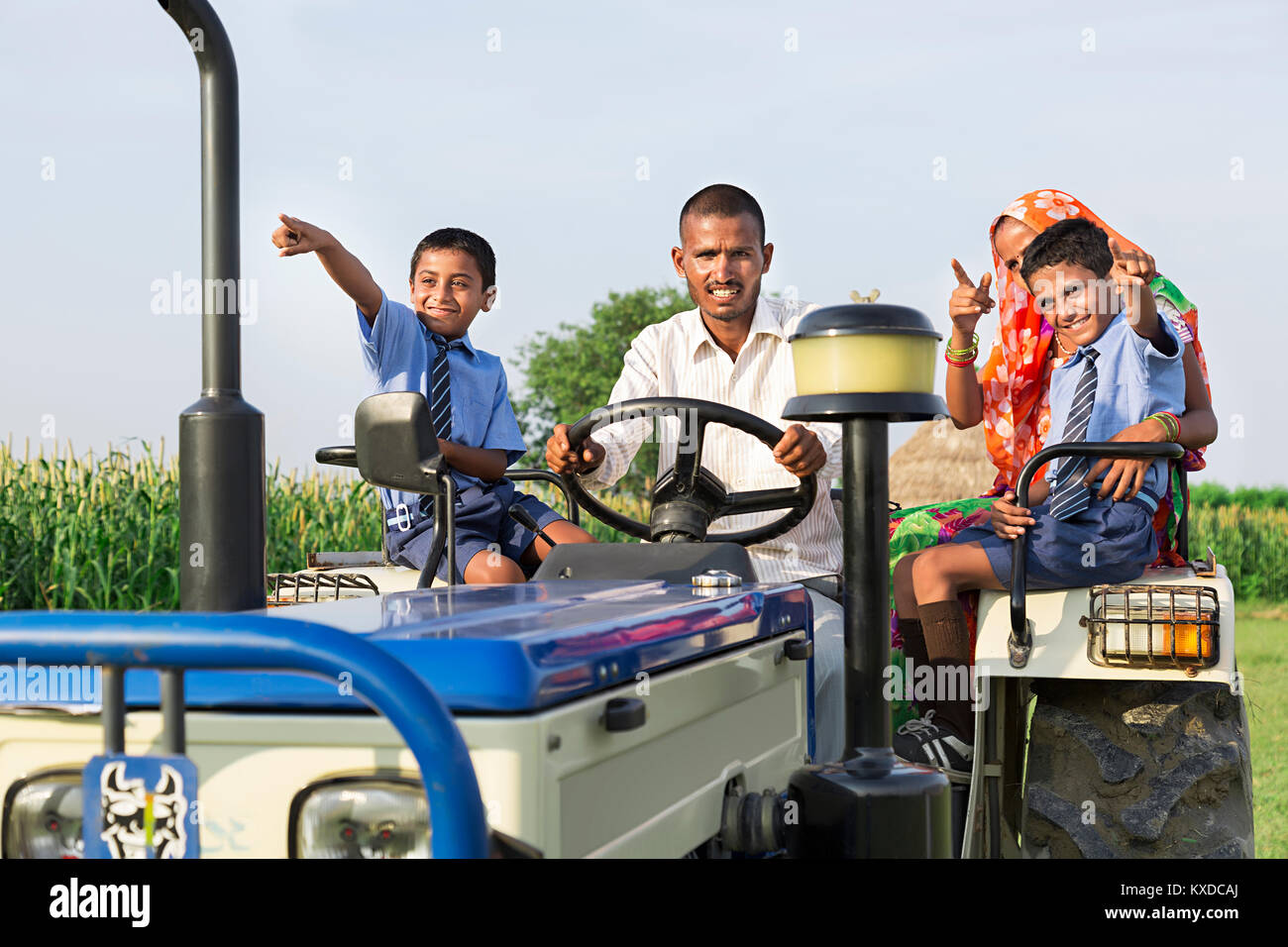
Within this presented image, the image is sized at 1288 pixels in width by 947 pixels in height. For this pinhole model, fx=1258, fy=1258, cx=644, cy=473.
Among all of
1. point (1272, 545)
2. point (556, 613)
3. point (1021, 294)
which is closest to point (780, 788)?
point (556, 613)

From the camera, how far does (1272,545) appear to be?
17031 millimetres

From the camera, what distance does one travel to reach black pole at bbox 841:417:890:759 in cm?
147

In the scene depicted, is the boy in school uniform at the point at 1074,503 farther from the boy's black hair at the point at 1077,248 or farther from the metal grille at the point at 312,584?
the metal grille at the point at 312,584

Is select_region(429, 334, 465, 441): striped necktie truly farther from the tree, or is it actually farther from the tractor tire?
the tree

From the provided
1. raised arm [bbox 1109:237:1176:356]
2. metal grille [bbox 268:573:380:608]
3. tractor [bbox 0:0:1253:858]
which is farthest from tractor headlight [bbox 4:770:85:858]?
raised arm [bbox 1109:237:1176:356]

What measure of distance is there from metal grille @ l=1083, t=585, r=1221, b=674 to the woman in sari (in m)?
0.41

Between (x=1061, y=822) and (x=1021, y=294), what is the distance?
74.9 inches

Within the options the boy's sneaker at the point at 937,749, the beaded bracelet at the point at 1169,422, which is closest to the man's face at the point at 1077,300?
the beaded bracelet at the point at 1169,422

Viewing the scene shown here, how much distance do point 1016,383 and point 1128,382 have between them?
89 cm

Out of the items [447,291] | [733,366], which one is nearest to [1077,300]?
[733,366]

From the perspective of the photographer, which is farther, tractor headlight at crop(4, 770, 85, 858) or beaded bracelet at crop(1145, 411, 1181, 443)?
beaded bracelet at crop(1145, 411, 1181, 443)

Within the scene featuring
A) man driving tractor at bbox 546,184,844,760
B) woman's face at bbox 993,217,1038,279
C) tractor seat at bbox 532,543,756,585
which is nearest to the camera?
tractor seat at bbox 532,543,756,585

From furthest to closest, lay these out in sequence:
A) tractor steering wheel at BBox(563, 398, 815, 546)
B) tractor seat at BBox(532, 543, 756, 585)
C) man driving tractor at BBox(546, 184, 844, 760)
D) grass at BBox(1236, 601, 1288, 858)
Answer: grass at BBox(1236, 601, 1288, 858), man driving tractor at BBox(546, 184, 844, 760), tractor steering wheel at BBox(563, 398, 815, 546), tractor seat at BBox(532, 543, 756, 585)

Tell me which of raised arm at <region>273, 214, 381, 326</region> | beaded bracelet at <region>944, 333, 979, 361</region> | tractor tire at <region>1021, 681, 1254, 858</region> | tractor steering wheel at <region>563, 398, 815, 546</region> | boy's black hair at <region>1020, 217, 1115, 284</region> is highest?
boy's black hair at <region>1020, 217, 1115, 284</region>
